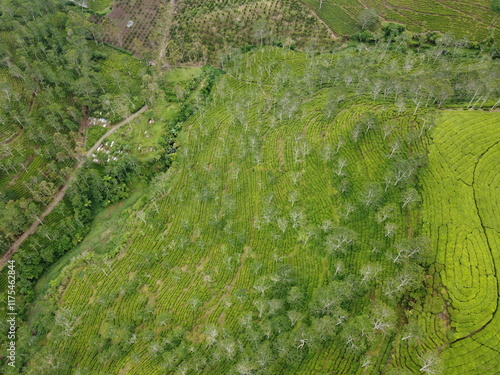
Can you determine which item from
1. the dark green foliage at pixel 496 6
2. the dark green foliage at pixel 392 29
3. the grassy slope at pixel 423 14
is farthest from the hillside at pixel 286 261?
the dark green foliage at pixel 496 6

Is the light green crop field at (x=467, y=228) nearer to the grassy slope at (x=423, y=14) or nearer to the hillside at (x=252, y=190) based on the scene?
the hillside at (x=252, y=190)

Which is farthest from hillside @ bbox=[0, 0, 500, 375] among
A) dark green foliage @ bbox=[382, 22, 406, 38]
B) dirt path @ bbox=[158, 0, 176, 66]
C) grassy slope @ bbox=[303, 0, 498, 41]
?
dirt path @ bbox=[158, 0, 176, 66]

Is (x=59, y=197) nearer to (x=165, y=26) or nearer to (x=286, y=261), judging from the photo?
(x=286, y=261)

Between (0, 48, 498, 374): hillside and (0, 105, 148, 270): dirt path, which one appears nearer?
(0, 48, 498, 374): hillside

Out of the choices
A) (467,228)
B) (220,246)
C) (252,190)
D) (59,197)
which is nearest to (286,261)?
(220,246)

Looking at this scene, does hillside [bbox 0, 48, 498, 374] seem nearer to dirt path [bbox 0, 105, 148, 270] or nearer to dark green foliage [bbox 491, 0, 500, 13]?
dirt path [bbox 0, 105, 148, 270]

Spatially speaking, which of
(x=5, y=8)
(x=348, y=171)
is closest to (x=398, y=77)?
(x=348, y=171)

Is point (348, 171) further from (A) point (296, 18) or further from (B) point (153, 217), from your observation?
(A) point (296, 18)
